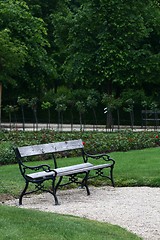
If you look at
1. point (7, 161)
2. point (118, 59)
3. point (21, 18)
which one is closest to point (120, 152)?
point (7, 161)

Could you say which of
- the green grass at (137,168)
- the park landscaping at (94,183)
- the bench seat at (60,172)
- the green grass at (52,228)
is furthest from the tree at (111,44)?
the green grass at (52,228)

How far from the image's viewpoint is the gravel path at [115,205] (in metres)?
7.18

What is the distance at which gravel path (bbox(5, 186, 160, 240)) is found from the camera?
7.18 m

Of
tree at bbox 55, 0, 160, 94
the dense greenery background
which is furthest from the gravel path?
tree at bbox 55, 0, 160, 94

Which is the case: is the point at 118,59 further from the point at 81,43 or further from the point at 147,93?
the point at 147,93

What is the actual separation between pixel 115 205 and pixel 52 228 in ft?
8.02

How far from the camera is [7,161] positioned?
13.8m

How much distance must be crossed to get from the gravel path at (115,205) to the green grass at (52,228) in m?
0.42

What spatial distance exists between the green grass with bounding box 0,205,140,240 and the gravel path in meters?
0.42

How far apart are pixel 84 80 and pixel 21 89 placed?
19.1 feet

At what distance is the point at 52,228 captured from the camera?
6.32 meters

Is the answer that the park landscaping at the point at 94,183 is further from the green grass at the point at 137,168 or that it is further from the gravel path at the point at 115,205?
the gravel path at the point at 115,205

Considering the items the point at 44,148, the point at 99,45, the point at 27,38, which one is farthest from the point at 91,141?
the point at 27,38

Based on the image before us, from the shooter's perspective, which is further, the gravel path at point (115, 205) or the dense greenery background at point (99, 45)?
the dense greenery background at point (99, 45)
